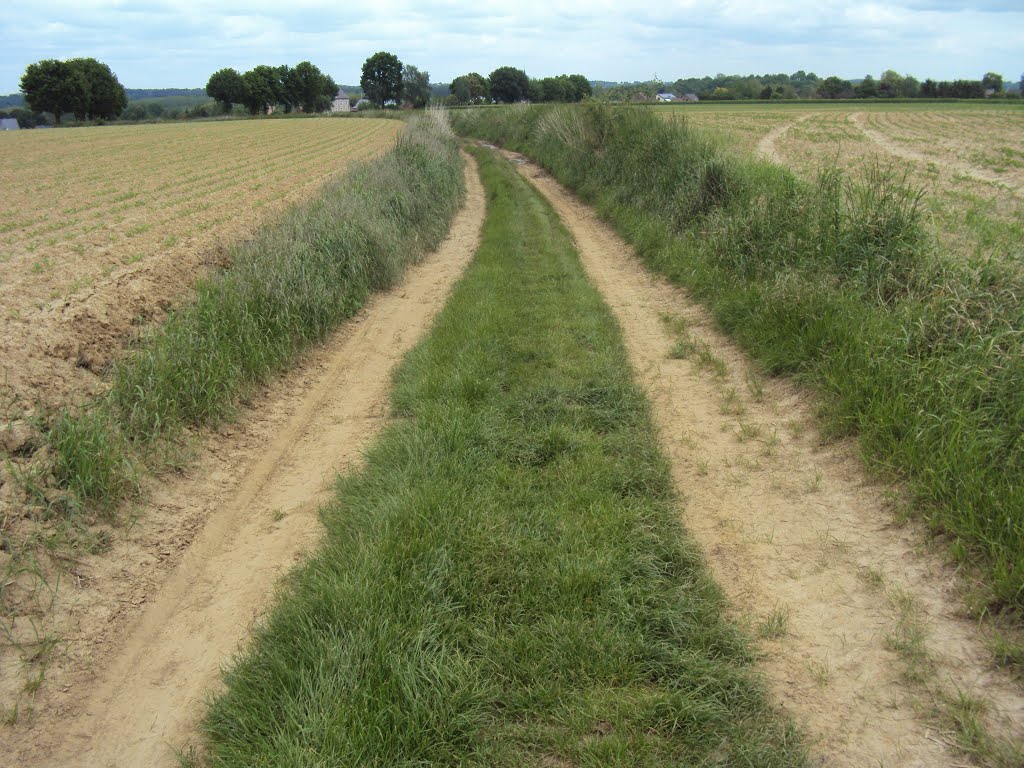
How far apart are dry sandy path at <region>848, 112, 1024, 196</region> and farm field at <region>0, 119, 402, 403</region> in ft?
57.7

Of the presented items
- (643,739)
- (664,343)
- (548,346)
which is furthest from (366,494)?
(664,343)

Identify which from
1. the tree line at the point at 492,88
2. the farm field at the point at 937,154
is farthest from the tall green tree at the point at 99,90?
the farm field at the point at 937,154

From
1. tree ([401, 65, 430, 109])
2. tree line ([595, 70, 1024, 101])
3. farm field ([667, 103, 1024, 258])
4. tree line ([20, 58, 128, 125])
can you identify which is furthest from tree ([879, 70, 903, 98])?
tree line ([20, 58, 128, 125])

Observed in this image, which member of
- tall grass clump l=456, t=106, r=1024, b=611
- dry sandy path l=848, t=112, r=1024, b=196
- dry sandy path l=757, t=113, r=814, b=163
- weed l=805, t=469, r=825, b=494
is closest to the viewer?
tall grass clump l=456, t=106, r=1024, b=611

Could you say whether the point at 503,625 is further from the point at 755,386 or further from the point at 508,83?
the point at 508,83

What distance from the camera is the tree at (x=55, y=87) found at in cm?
7112

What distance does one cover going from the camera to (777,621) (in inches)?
142

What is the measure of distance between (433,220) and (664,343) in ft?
27.5

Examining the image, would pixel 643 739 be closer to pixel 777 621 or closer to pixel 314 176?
pixel 777 621

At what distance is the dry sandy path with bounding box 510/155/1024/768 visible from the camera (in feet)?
9.78

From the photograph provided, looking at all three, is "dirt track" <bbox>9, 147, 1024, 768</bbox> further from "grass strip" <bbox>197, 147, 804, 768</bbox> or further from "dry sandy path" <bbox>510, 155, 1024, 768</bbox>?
"grass strip" <bbox>197, 147, 804, 768</bbox>

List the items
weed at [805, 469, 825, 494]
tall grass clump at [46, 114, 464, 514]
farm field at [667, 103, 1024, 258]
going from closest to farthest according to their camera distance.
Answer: weed at [805, 469, 825, 494]
tall grass clump at [46, 114, 464, 514]
farm field at [667, 103, 1024, 258]

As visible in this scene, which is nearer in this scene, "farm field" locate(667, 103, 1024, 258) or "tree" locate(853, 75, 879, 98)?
"farm field" locate(667, 103, 1024, 258)

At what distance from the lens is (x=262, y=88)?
97.9 meters
